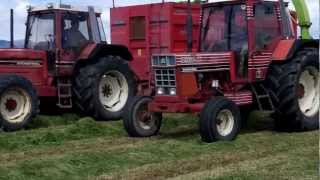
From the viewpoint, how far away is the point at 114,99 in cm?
1352

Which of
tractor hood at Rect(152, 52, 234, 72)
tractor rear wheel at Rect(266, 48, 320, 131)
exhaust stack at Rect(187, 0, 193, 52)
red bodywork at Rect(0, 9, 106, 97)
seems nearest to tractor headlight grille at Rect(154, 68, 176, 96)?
tractor hood at Rect(152, 52, 234, 72)

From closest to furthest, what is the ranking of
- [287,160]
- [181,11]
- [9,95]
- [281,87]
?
[287,160] → [281,87] → [9,95] → [181,11]

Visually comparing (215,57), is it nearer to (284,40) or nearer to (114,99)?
(284,40)

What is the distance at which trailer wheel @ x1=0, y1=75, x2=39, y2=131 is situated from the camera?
11289mm

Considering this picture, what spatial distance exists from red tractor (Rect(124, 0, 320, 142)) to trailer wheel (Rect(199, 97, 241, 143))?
0.01 meters

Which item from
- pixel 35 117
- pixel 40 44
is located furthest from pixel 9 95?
pixel 40 44

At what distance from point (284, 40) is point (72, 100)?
14.1 ft

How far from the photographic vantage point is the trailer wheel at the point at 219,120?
31.4 feet

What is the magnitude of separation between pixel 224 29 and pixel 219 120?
164 centimetres

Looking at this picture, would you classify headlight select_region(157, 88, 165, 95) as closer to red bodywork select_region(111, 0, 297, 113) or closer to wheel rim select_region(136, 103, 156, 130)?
red bodywork select_region(111, 0, 297, 113)

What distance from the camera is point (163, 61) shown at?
33.5 ft

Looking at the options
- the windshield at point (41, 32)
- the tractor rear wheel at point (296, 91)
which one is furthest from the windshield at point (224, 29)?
the windshield at point (41, 32)

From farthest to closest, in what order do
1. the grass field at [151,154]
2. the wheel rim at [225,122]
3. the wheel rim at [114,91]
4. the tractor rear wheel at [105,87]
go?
the wheel rim at [114,91]
the tractor rear wheel at [105,87]
the wheel rim at [225,122]
the grass field at [151,154]

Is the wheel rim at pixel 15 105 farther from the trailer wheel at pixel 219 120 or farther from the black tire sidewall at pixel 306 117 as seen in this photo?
the black tire sidewall at pixel 306 117
